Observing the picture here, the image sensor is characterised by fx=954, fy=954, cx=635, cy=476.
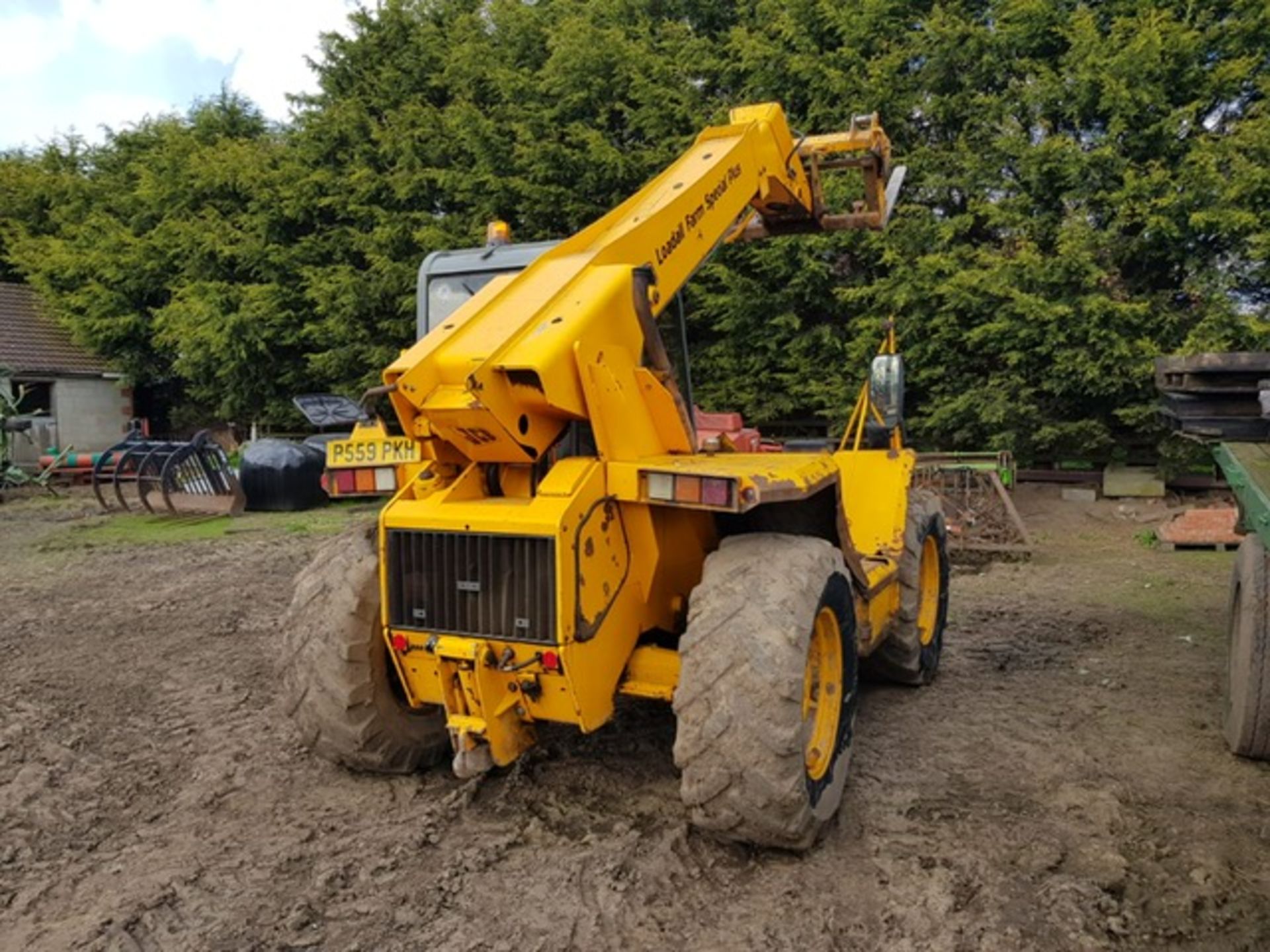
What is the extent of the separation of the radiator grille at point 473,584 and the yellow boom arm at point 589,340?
33cm

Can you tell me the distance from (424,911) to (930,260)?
399 inches

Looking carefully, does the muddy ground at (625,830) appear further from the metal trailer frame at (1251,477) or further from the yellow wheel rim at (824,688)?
the metal trailer frame at (1251,477)

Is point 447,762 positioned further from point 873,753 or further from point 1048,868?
point 1048,868

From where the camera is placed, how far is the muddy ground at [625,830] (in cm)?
288

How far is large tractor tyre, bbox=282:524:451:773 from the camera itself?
368 cm

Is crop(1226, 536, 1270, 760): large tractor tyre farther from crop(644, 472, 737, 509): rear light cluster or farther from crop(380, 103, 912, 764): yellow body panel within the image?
crop(644, 472, 737, 509): rear light cluster

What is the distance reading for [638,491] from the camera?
10.8ft

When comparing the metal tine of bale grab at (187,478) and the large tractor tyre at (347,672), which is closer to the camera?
the large tractor tyre at (347,672)

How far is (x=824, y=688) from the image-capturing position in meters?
3.67

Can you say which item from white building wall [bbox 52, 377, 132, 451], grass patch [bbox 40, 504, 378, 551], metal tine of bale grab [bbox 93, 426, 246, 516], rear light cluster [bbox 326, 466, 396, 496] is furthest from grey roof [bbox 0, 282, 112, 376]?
rear light cluster [bbox 326, 466, 396, 496]

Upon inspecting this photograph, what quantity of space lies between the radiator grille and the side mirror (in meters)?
2.60

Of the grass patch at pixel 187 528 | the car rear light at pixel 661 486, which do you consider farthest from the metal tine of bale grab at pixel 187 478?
the car rear light at pixel 661 486

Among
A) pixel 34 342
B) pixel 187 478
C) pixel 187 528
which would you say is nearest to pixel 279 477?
pixel 187 478

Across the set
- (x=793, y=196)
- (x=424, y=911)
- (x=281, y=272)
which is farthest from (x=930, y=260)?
(x=281, y=272)
